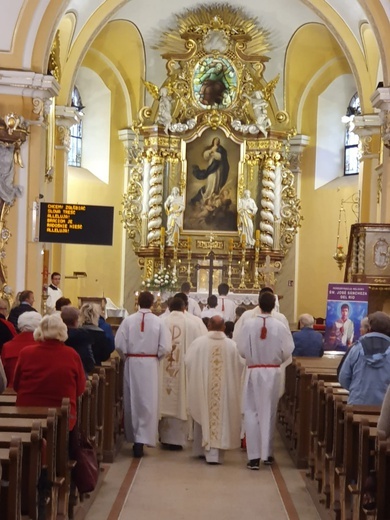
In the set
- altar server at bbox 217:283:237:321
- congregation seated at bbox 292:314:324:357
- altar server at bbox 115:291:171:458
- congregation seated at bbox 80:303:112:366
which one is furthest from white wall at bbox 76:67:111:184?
congregation seated at bbox 80:303:112:366

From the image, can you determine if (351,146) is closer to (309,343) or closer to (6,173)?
(6,173)

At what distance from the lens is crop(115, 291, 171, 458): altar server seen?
11094 millimetres

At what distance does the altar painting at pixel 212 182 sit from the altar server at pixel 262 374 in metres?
13.9

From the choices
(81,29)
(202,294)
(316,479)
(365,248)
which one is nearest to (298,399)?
(316,479)

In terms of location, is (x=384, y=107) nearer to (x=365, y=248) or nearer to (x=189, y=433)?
(x=365, y=248)

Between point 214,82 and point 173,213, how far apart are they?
3.23 m

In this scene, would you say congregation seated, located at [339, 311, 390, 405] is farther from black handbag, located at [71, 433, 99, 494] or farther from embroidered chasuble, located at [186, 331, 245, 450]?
embroidered chasuble, located at [186, 331, 245, 450]

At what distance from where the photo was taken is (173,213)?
24031 millimetres

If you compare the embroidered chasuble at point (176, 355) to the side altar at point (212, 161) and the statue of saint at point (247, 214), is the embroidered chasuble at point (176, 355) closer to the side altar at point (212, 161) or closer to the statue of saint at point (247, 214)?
the side altar at point (212, 161)

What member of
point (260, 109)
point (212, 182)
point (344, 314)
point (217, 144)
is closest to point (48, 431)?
point (344, 314)

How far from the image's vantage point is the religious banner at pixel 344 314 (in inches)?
537

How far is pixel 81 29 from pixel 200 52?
3.66 meters

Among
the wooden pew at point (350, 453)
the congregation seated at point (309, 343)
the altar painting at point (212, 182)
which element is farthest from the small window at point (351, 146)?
the wooden pew at point (350, 453)

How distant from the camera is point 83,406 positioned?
8672 mm
